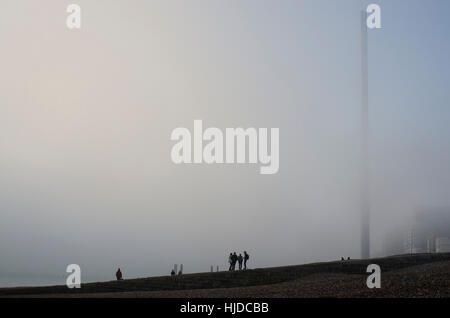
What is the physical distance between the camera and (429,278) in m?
25.8

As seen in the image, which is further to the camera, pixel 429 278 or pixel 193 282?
pixel 193 282

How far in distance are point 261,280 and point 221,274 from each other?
9.31 feet

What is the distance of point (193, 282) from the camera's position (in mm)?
35000

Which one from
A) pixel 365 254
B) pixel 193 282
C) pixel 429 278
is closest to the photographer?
pixel 429 278
